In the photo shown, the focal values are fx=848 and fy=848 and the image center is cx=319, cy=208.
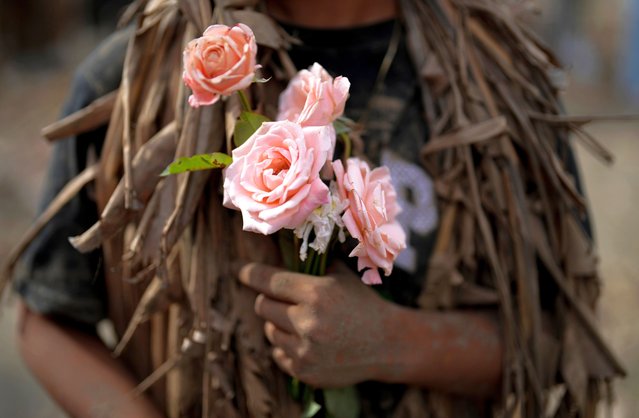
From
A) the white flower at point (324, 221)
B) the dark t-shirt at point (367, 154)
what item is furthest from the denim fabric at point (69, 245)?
the white flower at point (324, 221)

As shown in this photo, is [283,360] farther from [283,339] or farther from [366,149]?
[366,149]

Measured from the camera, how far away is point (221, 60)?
102cm

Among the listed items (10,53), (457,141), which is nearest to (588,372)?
(457,141)

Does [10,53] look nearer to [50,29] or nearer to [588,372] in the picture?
[50,29]

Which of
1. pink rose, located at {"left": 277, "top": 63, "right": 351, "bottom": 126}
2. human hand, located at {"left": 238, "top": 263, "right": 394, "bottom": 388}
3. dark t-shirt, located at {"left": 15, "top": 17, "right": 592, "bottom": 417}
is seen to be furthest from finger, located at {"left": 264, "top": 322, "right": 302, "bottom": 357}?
pink rose, located at {"left": 277, "top": 63, "right": 351, "bottom": 126}

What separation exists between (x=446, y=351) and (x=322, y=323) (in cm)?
27

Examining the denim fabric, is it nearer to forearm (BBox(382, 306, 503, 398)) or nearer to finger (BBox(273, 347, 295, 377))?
finger (BBox(273, 347, 295, 377))

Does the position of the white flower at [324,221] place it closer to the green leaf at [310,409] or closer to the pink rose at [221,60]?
the pink rose at [221,60]

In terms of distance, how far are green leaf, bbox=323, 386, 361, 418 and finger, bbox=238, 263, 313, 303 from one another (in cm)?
17

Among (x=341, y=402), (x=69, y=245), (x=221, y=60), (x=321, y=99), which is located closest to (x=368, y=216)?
(x=321, y=99)

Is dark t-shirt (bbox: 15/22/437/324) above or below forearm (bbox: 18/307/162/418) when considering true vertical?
above

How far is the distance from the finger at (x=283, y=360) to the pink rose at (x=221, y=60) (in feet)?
1.35

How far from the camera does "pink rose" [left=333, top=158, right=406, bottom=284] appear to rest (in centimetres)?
102

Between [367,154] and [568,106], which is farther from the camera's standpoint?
[568,106]
